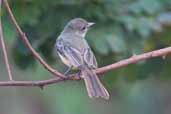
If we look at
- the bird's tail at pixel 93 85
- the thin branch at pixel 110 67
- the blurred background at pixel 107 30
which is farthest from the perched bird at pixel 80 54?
the blurred background at pixel 107 30

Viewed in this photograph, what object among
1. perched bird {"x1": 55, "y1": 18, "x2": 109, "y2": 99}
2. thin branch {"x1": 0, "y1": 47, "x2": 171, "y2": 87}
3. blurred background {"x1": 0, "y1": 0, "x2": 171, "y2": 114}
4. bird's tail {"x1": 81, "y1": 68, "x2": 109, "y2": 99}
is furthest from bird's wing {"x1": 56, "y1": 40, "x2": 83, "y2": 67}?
blurred background {"x1": 0, "y1": 0, "x2": 171, "y2": 114}

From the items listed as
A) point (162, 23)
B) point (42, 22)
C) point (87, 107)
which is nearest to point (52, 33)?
point (42, 22)

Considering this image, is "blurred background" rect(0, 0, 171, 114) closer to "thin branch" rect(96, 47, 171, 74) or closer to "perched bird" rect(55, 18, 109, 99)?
"perched bird" rect(55, 18, 109, 99)

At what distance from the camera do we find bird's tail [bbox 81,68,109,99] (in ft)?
17.4

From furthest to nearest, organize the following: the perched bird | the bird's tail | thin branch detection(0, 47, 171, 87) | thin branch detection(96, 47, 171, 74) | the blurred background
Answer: the blurred background
the perched bird
the bird's tail
thin branch detection(96, 47, 171, 74)
thin branch detection(0, 47, 171, 87)

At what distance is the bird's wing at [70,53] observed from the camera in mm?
5859

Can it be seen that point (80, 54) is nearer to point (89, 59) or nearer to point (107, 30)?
point (89, 59)

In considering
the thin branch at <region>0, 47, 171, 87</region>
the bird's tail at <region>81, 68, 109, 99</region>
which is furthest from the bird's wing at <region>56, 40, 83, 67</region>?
the thin branch at <region>0, 47, 171, 87</region>

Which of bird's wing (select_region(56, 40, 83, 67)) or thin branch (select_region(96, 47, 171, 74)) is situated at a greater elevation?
thin branch (select_region(96, 47, 171, 74))

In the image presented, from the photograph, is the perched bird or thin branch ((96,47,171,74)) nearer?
thin branch ((96,47,171,74))

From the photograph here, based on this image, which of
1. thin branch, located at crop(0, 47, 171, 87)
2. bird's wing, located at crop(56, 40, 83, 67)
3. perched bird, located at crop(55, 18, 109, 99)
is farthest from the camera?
bird's wing, located at crop(56, 40, 83, 67)

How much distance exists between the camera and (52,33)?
7.17 m

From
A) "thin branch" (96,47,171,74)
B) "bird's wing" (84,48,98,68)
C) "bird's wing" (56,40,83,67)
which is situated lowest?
"bird's wing" (84,48,98,68)

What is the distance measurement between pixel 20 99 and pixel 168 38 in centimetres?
466
